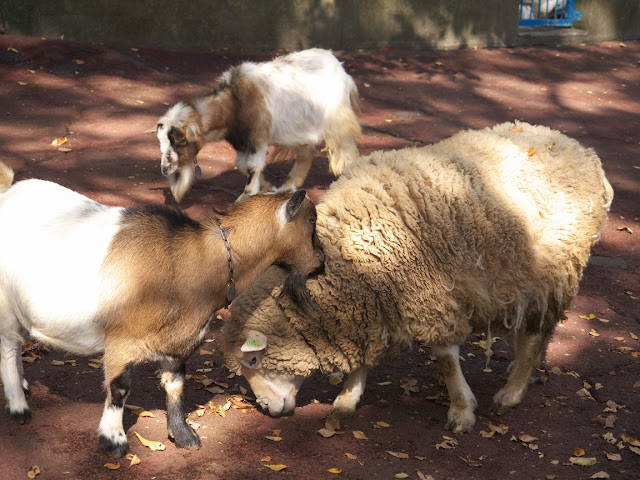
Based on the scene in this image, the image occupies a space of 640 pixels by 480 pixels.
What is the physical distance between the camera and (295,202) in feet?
14.9

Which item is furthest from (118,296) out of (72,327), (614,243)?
(614,243)

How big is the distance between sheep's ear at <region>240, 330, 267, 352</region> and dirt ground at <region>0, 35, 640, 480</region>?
0.62 meters

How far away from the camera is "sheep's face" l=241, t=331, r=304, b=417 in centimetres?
544

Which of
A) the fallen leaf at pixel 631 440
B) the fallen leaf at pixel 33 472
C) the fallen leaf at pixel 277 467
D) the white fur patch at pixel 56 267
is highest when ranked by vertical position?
the white fur patch at pixel 56 267

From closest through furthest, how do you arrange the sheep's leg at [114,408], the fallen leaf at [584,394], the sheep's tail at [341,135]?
the sheep's leg at [114,408] < the fallen leaf at [584,394] < the sheep's tail at [341,135]

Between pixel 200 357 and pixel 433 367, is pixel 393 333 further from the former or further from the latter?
pixel 200 357

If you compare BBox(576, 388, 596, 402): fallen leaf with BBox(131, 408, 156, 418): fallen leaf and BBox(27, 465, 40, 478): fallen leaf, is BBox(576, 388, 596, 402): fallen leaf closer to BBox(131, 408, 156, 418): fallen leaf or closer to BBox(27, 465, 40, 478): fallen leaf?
BBox(131, 408, 156, 418): fallen leaf

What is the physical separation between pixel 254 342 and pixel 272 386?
1.57 feet

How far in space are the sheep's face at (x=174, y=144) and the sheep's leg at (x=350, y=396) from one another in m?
3.66

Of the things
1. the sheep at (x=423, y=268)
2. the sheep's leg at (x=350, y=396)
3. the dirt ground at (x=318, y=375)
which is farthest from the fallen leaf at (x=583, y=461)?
the sheep's leg at (x=350, y=396)

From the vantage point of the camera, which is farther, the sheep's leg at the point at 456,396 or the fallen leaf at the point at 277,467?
the sheep's leg at the point at 456,396

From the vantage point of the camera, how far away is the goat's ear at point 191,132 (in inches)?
333

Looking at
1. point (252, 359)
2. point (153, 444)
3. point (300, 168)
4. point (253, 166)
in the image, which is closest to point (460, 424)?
point (252, 359)

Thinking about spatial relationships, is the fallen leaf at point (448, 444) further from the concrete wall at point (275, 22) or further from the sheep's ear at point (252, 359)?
the concrete wall at point (275, 22)
